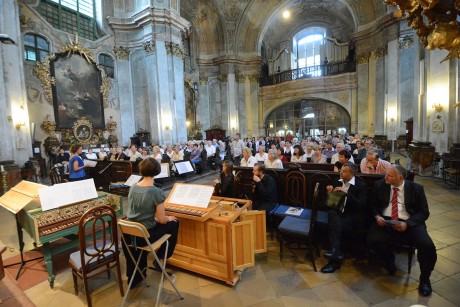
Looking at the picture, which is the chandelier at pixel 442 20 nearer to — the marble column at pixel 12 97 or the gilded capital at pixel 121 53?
the marble column at pixel 12 97

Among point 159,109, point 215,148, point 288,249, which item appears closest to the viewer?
point 288,249

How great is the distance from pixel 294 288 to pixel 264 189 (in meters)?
1.56

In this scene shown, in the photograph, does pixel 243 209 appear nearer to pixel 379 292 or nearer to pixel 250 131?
pixel 379 292

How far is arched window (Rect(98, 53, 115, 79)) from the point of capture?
532 inches

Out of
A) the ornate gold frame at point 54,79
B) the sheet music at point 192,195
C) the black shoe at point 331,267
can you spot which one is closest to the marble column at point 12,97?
the ornate gold frame at point 54,79

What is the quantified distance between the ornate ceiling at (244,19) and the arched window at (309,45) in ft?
3.08

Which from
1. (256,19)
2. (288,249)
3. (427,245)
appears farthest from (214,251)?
(256,19)

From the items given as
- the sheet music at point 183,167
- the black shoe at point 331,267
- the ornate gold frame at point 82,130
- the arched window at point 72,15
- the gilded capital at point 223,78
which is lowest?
the black shoe at point 331,267

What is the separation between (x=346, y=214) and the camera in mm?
3473

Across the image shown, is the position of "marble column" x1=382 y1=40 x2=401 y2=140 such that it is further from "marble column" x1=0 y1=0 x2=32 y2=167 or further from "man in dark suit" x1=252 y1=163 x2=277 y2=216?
"marble column" x1=0 y1=0 x2=32 y2=167

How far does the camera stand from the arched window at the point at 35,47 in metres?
10.6

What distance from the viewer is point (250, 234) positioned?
3070mm

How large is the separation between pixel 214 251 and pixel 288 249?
1355 mm

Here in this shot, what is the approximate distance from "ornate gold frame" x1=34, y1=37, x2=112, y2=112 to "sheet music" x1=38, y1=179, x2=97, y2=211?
10511mm
